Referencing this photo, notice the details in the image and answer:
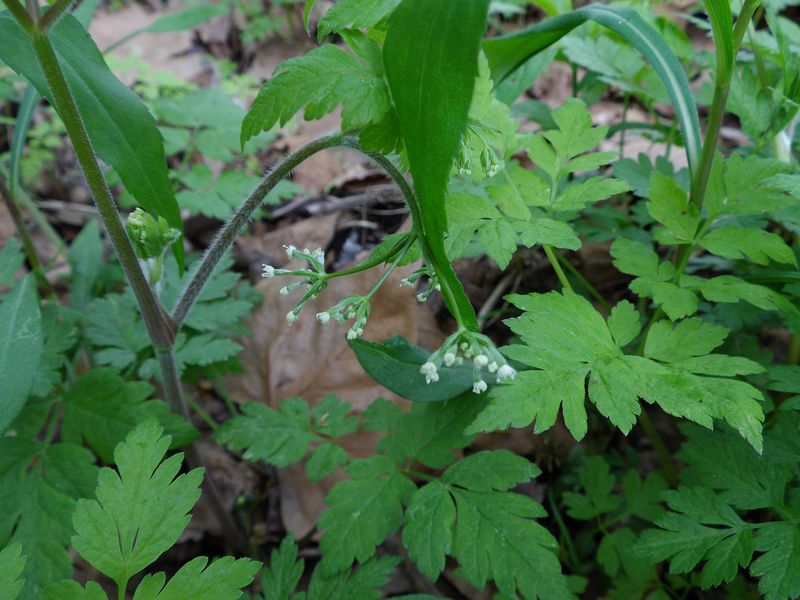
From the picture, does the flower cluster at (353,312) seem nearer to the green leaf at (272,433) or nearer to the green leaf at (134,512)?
the green leaf at (134,512)

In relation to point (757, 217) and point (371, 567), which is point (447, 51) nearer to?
point (371, 567)

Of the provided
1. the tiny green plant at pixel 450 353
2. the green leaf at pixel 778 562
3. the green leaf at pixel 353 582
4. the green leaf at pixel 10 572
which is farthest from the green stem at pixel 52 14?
the green leaf at pixel 778 562

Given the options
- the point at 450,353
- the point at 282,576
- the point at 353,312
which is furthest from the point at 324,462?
the point at 450,353

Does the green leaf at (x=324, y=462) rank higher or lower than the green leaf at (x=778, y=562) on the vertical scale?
higher

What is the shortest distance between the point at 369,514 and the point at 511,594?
0.36 meters

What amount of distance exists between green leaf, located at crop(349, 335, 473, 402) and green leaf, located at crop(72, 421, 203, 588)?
17.2 inches

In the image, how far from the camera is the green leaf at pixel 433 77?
89 cm

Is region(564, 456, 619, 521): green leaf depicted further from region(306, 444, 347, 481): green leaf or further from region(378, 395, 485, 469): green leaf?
region(306, 444, 347, 481): green leaf

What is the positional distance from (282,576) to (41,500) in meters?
0.61

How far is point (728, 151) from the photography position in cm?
224

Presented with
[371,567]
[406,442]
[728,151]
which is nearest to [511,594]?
[371,567]

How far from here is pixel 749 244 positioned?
1354 millimetres

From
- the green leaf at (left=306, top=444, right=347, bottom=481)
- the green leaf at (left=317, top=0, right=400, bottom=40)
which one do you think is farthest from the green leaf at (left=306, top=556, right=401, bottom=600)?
the green leaf at (left=317, top=0, right=400, bottom=40)

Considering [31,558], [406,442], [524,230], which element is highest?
[524,230]
